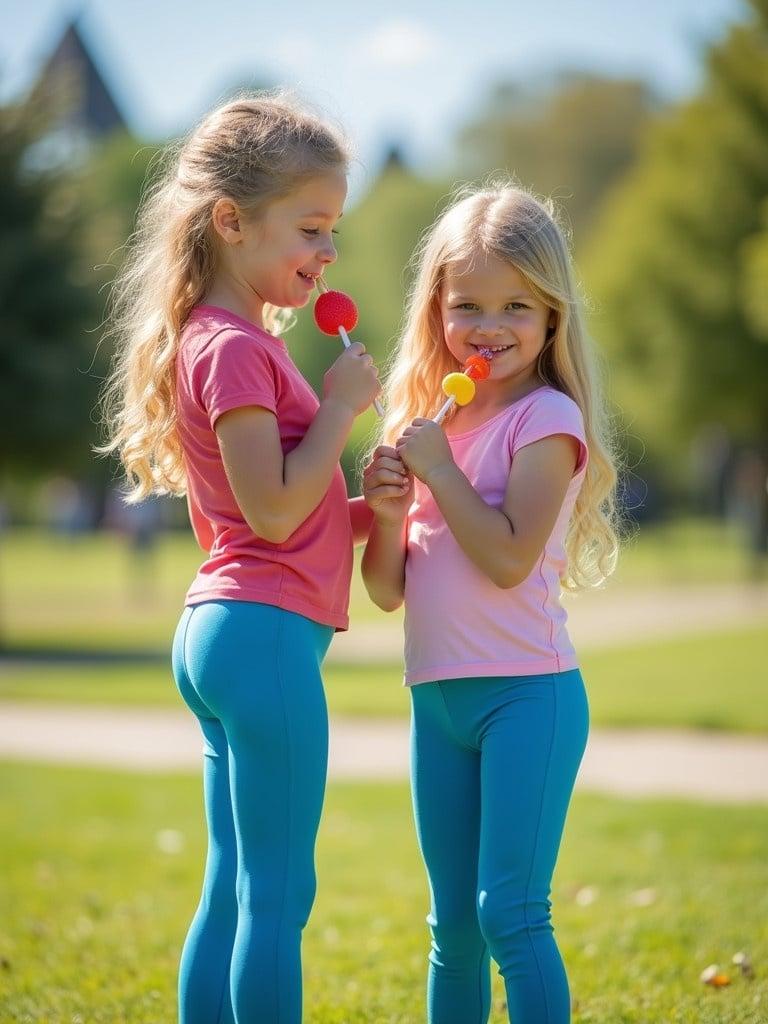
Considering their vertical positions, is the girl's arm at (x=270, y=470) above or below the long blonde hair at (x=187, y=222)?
below

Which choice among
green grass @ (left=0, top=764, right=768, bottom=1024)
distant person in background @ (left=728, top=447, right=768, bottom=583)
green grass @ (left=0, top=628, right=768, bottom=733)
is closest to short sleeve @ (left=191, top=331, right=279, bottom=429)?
green grass @ (left=0, top=764, right=768, bottom=1024)

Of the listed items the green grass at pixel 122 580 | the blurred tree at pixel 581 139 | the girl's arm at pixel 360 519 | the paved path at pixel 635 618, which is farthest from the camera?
the blurred tree at pixel 581 139

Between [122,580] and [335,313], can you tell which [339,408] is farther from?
[122,580]

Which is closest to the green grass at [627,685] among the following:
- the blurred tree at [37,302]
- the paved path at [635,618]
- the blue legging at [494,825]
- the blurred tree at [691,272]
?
the paved path at [635,618]

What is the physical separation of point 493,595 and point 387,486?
1.01 ft

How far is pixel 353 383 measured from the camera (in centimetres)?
255

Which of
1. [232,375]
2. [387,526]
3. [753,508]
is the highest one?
[753,508]

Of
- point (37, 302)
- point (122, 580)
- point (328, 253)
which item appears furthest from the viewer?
point (122, 580)

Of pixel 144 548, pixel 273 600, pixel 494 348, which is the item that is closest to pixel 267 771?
pixel 273 600

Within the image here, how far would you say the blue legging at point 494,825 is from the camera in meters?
2.47

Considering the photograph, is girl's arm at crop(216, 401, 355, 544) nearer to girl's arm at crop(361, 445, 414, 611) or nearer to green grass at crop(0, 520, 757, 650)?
girl's arm at crop(361, 445, 414, 611)

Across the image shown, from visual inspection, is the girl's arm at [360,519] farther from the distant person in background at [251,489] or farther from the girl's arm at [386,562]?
the distant person in background at [251,489]

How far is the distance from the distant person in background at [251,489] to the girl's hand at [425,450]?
0.42ft

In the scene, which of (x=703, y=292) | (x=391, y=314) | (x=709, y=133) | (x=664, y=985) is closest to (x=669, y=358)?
(x=703, y=292)
